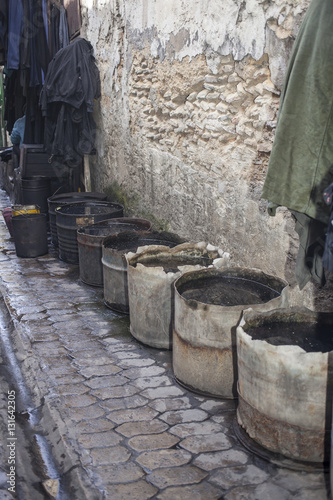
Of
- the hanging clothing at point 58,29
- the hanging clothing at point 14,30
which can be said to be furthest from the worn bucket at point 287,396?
the hanging clothing at point 14,30

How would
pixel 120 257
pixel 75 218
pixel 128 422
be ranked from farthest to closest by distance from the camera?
pixel 75 218 < pixel 120 257 < pixel 128 422

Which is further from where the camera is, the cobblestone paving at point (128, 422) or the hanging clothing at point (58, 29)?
the hanging clothing at point (58, 29)

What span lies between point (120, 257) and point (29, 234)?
2620 mm

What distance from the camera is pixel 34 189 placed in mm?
7965

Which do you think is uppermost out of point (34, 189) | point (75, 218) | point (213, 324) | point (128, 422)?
point (34, 189)

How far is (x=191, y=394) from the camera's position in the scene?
11.2 ft

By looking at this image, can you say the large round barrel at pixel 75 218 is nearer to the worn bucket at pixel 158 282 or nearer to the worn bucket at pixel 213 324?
the worn bucket at pixel 158 282

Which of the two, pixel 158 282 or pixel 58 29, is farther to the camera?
pixel 58 29

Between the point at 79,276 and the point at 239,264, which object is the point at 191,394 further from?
the point at 79,276

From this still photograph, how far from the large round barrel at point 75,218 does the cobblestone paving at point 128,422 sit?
4.94ft

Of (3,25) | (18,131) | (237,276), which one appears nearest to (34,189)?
(18,131)

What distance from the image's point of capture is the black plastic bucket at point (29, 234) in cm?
670

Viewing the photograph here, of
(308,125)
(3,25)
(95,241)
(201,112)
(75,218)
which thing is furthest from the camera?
(3,25)

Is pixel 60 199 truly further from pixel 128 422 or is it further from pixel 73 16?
pixel 128 422
